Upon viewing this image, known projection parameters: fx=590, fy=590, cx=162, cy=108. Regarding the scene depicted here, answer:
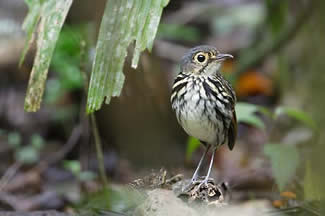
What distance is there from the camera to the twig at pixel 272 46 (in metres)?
6.51

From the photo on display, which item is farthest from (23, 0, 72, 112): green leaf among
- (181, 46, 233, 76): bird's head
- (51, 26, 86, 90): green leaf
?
(51, 26, 86, 90): green leaf

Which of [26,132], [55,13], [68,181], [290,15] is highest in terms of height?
[290,15]

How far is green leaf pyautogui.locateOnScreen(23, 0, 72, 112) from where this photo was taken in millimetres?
3246

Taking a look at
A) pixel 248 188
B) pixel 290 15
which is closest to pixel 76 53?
pixel 248 188

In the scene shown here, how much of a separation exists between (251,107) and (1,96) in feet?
12.8

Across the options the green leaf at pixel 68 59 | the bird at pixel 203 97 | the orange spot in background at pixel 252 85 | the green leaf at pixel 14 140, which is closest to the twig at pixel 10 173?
the green leaf at pixel 14 140

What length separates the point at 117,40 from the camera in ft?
9.86

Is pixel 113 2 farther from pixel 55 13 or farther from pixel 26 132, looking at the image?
pixel 26 132

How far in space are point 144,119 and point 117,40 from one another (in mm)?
2916

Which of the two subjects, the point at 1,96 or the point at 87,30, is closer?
the point at 87,30

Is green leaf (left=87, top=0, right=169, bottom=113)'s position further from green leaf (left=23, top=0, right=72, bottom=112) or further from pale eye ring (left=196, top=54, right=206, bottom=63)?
pale eye ring (left=196, top=54, right=206, bottom=63)

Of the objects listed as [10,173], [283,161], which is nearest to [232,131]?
[283,161]

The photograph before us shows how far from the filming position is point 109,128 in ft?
21.2

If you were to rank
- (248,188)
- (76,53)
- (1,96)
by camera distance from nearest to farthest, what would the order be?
(248,188)
(76,53)
(1,96)
